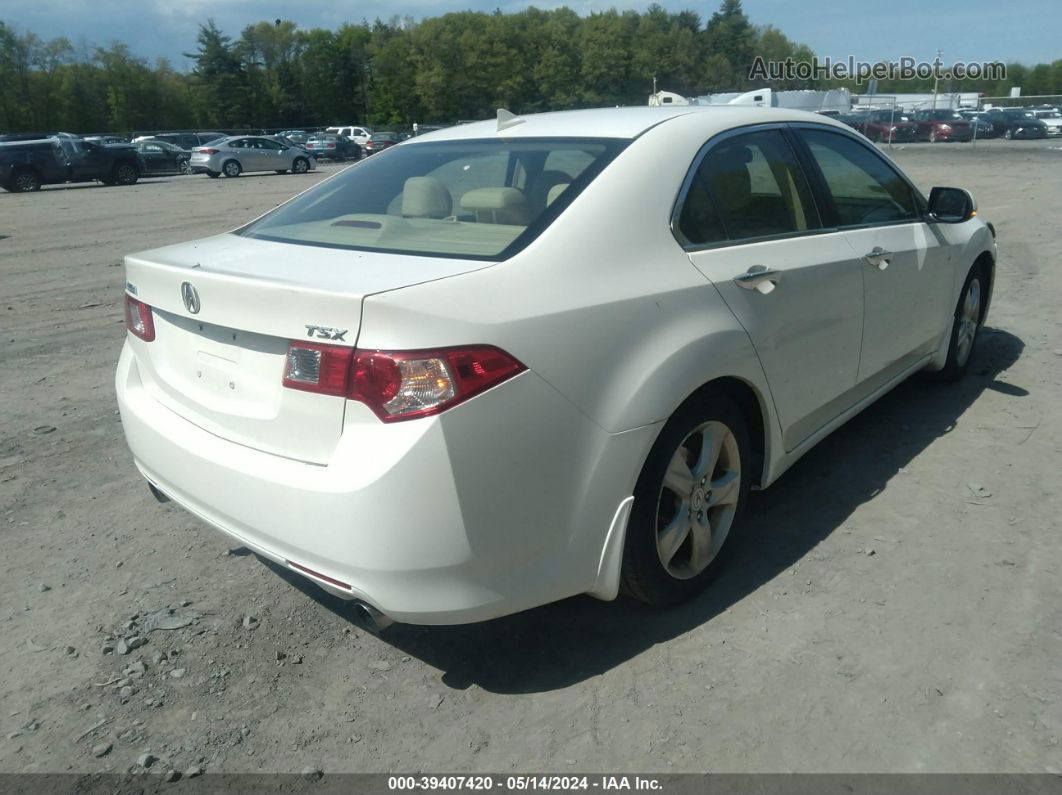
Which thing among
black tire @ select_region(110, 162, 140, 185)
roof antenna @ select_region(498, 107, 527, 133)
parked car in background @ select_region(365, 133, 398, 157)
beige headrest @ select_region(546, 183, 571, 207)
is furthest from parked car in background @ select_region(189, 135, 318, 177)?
beige headrest @ select_region(546, 183, 571, 207)

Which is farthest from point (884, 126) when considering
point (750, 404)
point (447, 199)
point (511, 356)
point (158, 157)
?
point (511, 356)

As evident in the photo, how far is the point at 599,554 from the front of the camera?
260 centimetres

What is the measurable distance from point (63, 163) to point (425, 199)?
29371 millimetres

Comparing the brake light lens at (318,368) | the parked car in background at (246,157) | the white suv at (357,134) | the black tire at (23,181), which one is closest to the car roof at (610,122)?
the brake light lens at (318,368)

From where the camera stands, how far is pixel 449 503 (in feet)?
7.36

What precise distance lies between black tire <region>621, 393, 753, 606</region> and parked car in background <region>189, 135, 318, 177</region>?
34.5m

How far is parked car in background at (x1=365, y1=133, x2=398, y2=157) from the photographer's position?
157 feet

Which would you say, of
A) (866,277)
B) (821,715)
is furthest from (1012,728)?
(866,277)

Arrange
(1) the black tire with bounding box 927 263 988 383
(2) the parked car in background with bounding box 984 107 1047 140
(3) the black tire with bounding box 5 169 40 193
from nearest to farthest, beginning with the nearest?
1. (1) the black tire with bounding box 927 263 988 383
2. (3) the black tire with bounding box 5 169 40 193
3. (2) the parked car in background with bounding box 984 107 1047 140

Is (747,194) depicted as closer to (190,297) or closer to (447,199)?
(447,199)

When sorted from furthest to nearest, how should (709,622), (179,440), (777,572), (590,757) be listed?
(777,572) < (709,622) < (179,440) < (590,757)

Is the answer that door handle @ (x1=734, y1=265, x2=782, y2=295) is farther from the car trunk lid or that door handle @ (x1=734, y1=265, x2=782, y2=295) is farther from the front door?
the car trunk lid

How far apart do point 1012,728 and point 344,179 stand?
312cm

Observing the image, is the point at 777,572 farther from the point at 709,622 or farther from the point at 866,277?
the point at 866,277
